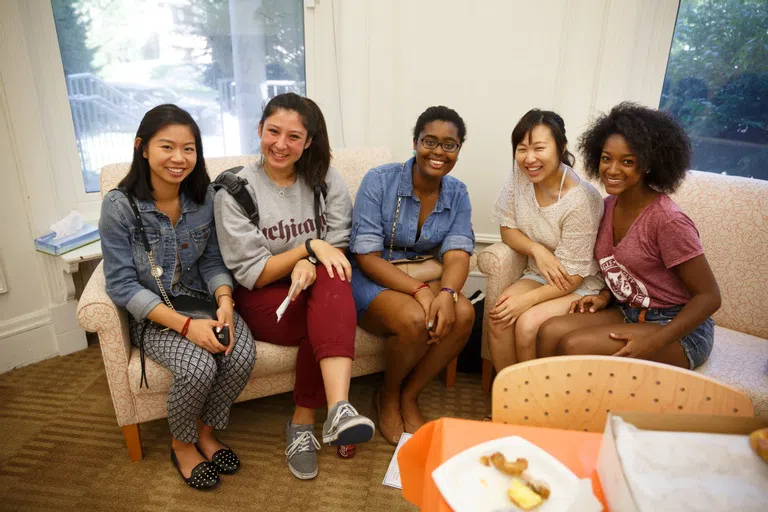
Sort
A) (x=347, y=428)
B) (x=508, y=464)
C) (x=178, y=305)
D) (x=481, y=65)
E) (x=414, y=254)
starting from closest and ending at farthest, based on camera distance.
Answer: (x=508, y=464) < (x=347, y=428) < (x=178, y=305) < (x=414, y=254) < (x=481, y=65)

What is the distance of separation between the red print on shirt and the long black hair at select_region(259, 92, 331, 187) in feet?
3.34

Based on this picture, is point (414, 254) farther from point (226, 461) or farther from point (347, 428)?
point (226, 461)

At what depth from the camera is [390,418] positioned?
1818mm

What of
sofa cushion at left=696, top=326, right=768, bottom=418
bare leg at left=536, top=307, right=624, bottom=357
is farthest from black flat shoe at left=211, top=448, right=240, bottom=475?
sofa cushion at left=696, top=326, right=768, bottom=418

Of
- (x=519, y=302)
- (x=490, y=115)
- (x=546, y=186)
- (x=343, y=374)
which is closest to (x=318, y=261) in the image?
(x=343, y=374)

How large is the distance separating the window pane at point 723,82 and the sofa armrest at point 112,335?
238cm

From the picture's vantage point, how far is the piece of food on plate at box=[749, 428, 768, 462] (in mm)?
602

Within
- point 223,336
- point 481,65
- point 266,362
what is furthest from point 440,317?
point 481,65

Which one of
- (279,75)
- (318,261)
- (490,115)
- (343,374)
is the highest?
(279,75)

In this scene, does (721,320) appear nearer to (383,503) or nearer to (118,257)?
(383,503)

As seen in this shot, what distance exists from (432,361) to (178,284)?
907mm

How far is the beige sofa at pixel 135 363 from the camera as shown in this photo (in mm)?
1483

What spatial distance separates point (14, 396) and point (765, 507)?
2352 mm

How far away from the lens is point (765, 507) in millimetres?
546
